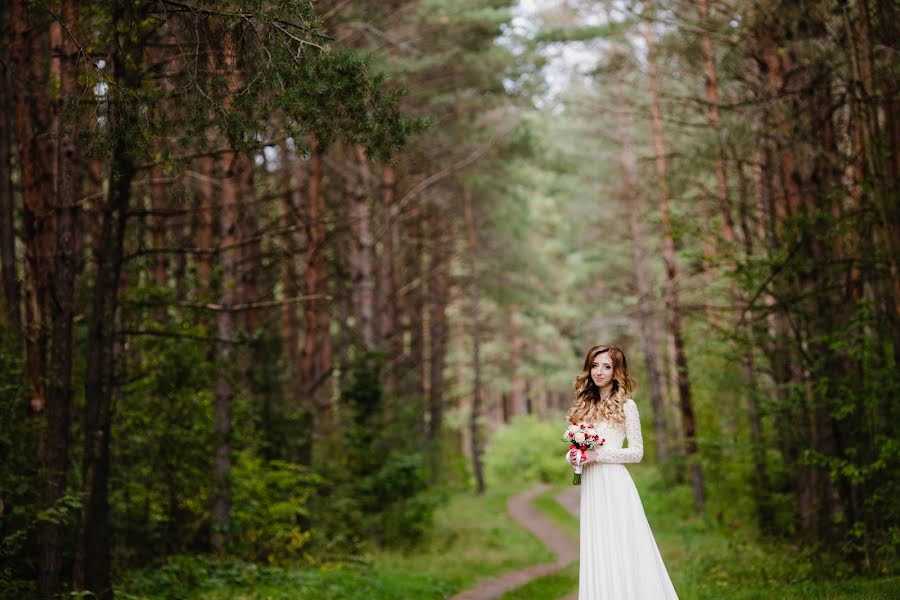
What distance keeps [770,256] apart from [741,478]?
695 cm

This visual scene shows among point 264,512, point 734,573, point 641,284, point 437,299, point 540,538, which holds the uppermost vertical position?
point 437,299

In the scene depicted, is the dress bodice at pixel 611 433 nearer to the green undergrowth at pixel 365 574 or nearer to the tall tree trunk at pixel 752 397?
the green undergrowth at pixel 365 574

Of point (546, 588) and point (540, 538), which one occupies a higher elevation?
point (546, 588)

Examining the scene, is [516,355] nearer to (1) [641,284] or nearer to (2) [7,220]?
(1) [641,284]

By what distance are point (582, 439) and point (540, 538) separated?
50.7ft

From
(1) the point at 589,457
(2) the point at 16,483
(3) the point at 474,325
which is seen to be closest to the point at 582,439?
(1) the point at 589,457

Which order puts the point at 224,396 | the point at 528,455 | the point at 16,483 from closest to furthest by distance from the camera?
the point at 16,483
the point at 224,396
the point at 528,455

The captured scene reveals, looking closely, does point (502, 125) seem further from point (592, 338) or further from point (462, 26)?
point (592, 338)

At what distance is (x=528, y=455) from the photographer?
40.1m

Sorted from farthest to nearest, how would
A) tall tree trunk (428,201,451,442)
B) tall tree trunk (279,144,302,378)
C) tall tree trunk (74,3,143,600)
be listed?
tall tree trunk (428,201,451,442)
tall tree trunk (279,144,302,378)
tall tree trunk (74,3,143,600)

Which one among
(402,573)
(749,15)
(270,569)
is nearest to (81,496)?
(270,569)

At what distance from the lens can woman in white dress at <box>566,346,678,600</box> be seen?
19.7ft


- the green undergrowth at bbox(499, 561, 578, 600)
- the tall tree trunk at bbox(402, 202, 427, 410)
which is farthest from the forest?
the tall tree trunk at bbox(402, 202, 427, 410)

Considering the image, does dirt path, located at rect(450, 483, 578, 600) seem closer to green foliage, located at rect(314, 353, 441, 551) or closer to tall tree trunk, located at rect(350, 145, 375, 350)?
green foliage, located at rect(314, 353, 441, 551)
